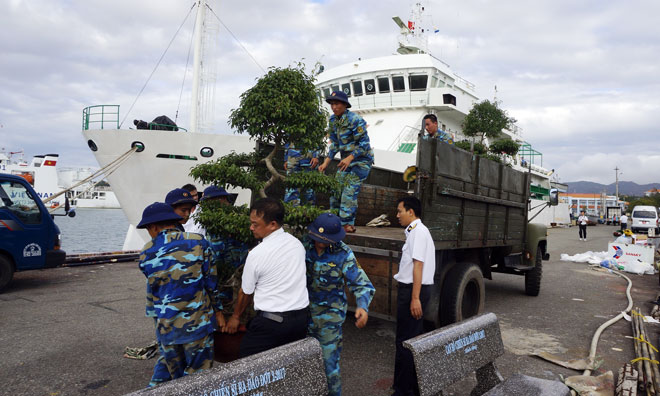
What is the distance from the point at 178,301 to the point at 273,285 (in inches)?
23.7

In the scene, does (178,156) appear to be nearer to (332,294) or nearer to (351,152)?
(351,152)

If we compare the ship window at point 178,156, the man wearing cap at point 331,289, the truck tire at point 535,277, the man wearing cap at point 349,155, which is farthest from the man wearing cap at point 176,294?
the ship window at point 178,156

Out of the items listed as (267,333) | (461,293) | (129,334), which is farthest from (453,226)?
(129,334)

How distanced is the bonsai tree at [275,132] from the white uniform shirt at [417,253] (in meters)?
0.79

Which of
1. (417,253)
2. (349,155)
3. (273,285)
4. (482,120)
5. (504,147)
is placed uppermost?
(482,120)

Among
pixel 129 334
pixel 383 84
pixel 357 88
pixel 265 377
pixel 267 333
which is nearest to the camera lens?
pixel 265 377

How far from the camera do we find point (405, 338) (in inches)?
133

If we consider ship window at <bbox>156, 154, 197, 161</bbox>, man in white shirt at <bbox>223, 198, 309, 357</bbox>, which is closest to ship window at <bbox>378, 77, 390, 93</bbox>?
ship window at <bbox>156, 154, 197, 161</bbox>

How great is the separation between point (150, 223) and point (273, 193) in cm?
247

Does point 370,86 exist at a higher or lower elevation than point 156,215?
higher

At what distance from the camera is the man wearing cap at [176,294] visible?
8.36 feet

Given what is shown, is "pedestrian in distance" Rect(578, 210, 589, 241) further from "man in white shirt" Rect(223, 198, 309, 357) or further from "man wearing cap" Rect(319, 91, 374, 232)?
"man in white shirt" Rect(223, 198, 309, 357)

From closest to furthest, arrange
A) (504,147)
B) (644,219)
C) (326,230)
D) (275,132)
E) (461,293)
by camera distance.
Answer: (326,230) < (275,132) < (461,293) < (504,147) < (644,219)

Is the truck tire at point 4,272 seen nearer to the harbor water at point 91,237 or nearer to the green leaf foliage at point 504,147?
the harbor water at point 91,237
